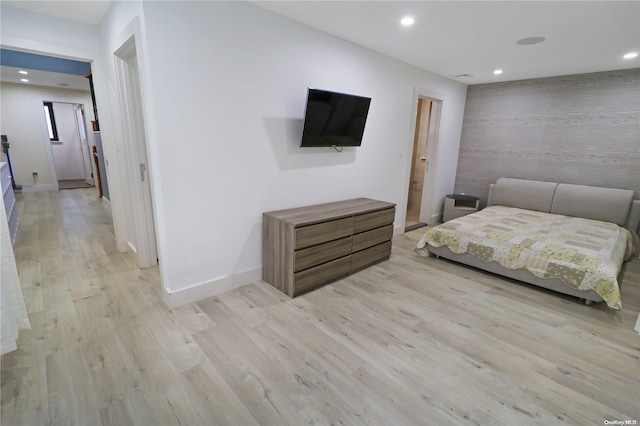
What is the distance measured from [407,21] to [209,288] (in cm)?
288

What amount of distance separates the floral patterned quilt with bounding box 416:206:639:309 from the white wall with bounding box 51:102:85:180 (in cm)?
911

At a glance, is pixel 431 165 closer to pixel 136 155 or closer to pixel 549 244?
pixel 549 244

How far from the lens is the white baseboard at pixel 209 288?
2.40 metres

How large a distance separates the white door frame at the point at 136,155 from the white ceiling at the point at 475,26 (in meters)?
0.49

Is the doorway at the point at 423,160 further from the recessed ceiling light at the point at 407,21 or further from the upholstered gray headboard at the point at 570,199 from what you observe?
the recessed ceiling light at the point at 407,21

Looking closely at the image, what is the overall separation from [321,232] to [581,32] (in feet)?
9.59

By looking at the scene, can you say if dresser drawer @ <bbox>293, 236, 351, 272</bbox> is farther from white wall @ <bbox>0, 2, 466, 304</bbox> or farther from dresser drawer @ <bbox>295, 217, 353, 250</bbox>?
white wall @ <bbox>0, 2, 466, 304</bbox>

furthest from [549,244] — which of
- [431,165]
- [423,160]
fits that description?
[423,160]

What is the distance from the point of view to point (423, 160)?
5426 mm

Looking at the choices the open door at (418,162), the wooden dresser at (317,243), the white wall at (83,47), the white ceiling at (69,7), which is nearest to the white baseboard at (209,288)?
the wooden dresser at (317,243)

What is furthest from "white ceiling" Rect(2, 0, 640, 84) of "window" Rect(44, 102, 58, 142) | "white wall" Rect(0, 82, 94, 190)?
"window" Rect(44, 102, 58, 142)

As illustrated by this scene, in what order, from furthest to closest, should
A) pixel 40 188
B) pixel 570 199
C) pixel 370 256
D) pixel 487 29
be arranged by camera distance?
pixel 40 188, pixel 570 199, pixel 370 256, pixel 487 29

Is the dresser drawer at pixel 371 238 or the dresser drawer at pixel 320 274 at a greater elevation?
the dresser drawer at pixel 371 238

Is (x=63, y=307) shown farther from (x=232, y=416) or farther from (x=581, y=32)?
(x=581, y=32)
